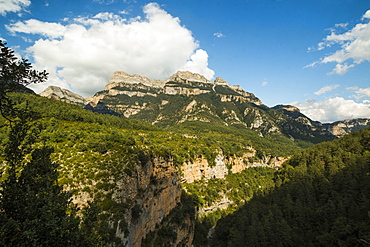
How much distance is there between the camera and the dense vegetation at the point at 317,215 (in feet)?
126

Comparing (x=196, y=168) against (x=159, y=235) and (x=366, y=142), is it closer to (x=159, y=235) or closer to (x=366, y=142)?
(x=159, y=235)

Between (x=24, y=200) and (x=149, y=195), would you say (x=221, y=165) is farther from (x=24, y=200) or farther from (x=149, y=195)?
(x=24, y=200)

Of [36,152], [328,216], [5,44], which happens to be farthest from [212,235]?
[5,44]

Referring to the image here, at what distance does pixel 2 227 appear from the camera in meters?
6.19

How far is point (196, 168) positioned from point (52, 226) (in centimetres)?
→ 8480

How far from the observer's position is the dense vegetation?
38.3 metres

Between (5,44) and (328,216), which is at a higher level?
(5,44)

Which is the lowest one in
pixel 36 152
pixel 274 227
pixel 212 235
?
pixel 212 235

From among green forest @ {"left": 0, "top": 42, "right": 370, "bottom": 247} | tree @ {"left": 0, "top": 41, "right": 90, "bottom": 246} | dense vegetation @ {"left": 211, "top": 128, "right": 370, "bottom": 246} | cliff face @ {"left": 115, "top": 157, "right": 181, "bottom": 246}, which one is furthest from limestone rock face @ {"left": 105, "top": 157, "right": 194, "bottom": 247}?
dense vegetation @ {"left": 211, "top": 128, "right": 370, "bottom": 246}

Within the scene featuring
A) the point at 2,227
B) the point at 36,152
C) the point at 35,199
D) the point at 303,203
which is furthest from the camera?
the point at 303,203

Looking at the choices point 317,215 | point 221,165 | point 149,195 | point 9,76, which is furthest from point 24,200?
point 221,165

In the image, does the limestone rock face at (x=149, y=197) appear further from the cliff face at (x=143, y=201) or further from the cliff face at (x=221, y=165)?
the cliff face at (x=221, y=165)

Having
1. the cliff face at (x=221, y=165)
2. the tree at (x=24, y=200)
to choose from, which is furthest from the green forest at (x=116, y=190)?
the cliff face at (x=221, y=165)

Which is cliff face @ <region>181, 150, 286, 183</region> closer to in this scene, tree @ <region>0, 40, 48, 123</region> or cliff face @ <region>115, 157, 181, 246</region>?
cliff face @ <region>115, 157, 181, 246</region>
